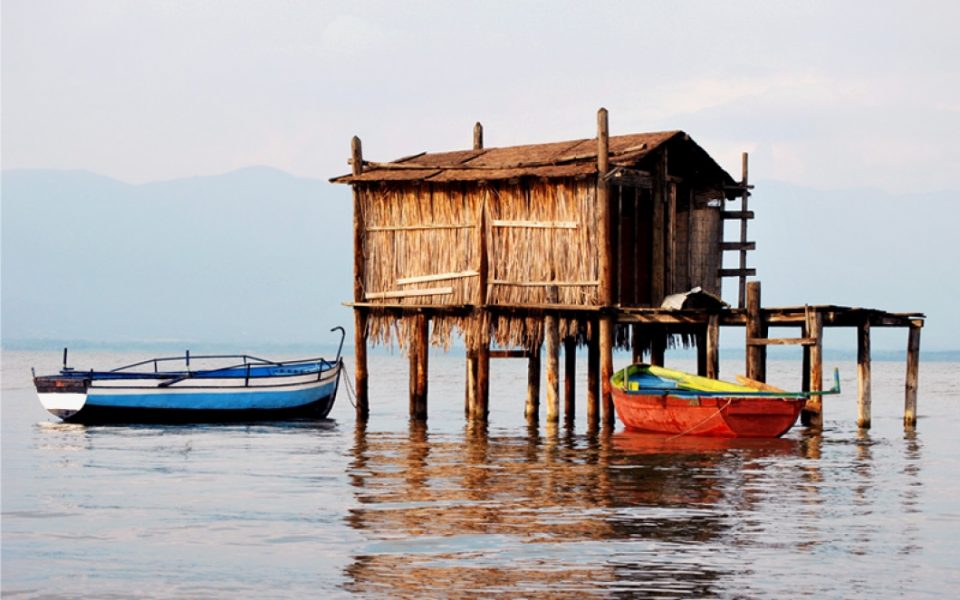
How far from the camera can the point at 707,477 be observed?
77.5ft

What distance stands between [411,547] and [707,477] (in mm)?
8277

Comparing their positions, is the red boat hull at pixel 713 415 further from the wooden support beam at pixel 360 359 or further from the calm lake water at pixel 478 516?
the wooden support beam at pixel 360 359

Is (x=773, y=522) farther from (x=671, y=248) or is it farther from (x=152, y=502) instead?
(x=671, y=248)

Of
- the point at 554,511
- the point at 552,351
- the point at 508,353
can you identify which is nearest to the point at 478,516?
the point at 554,511

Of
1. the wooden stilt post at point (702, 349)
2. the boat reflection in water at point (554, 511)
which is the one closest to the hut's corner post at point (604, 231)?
the boat reflection in water at point (554, 511)


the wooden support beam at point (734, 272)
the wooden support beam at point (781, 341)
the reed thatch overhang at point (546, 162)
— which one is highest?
the reed thatch overhang at point (546, 162)

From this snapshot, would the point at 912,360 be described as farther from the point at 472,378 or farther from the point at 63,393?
the point at 63,393

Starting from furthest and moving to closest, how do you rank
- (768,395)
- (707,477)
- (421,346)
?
(421,346)
(768,395)
(707,477)

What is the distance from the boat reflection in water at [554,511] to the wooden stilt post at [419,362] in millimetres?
4115

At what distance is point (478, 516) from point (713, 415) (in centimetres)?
1197

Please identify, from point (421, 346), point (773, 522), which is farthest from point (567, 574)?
point (421, 346)

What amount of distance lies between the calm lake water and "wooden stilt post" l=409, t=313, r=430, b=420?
101 inches

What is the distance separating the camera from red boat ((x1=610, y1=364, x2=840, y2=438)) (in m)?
29.6

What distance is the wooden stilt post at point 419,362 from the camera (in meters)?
34.8
